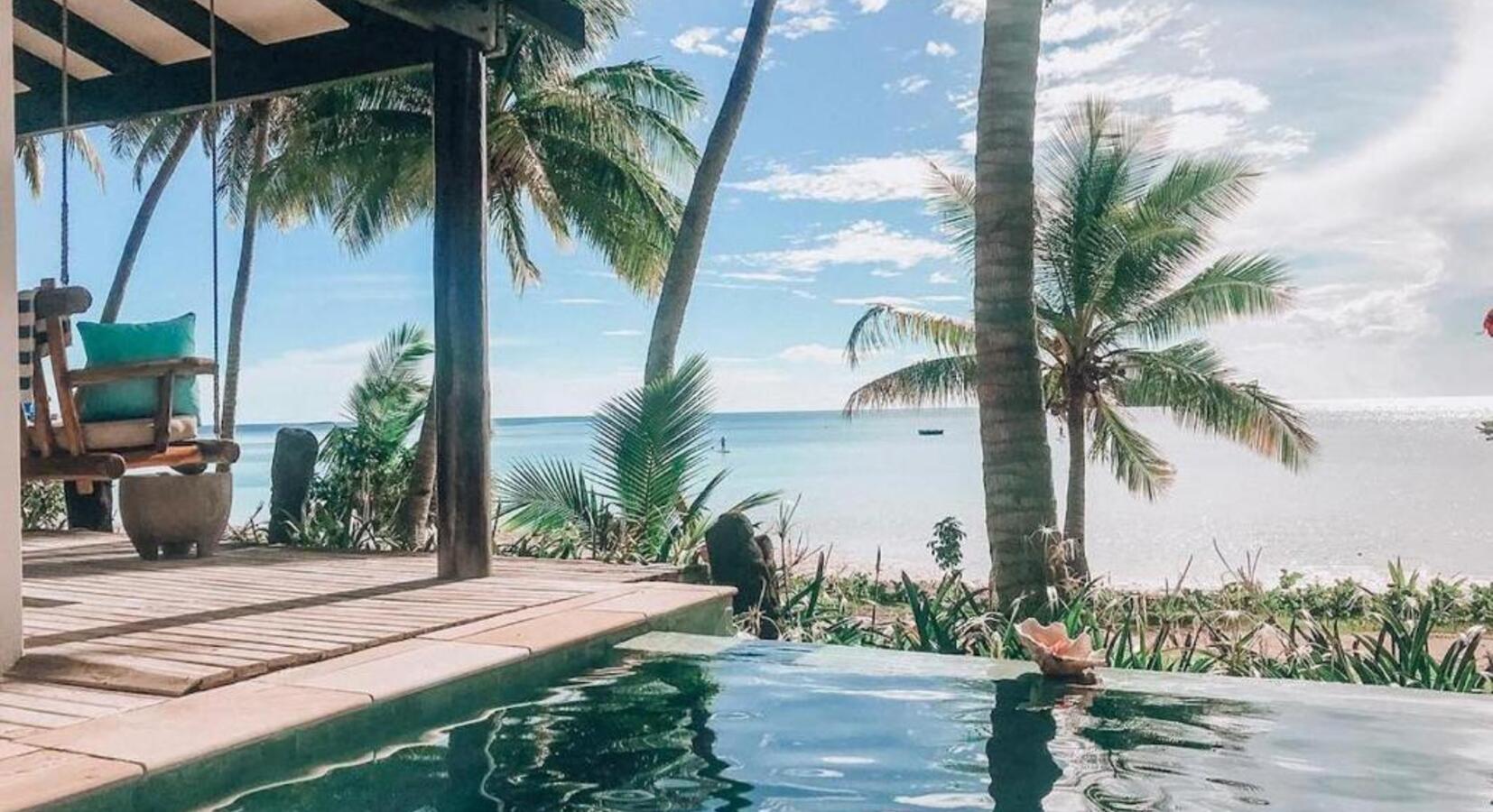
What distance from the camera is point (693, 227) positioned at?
35.5 feet

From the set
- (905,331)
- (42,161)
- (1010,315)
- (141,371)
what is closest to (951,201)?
(905,331)

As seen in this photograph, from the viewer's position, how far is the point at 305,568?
5500mm

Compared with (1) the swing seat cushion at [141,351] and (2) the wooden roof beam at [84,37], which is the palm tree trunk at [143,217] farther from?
(1) the swing seat cushion at [141,351]

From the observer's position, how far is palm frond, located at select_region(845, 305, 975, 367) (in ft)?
47.5

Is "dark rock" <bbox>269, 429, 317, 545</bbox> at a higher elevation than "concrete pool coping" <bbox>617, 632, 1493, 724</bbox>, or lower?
higher

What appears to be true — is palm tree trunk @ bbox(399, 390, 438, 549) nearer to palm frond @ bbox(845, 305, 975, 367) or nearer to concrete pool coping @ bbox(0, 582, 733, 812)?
concrete pool coping @ bbox(0, 582, 733, 812)

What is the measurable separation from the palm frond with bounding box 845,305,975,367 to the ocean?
281cm

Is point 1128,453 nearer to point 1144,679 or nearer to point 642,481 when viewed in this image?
point 642,481

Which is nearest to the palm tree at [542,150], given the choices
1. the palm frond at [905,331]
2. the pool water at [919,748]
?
the palm frond at [905,331]

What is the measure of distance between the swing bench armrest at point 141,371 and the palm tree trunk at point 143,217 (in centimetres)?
1121

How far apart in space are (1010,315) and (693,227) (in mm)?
5865

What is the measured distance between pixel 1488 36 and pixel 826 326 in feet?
113

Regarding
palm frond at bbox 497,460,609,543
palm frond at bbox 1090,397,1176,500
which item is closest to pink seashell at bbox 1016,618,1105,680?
palm frond at bbox 497,460,609,543

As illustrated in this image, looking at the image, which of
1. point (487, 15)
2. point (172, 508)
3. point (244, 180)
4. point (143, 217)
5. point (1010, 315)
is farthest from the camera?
point (244, 180)
